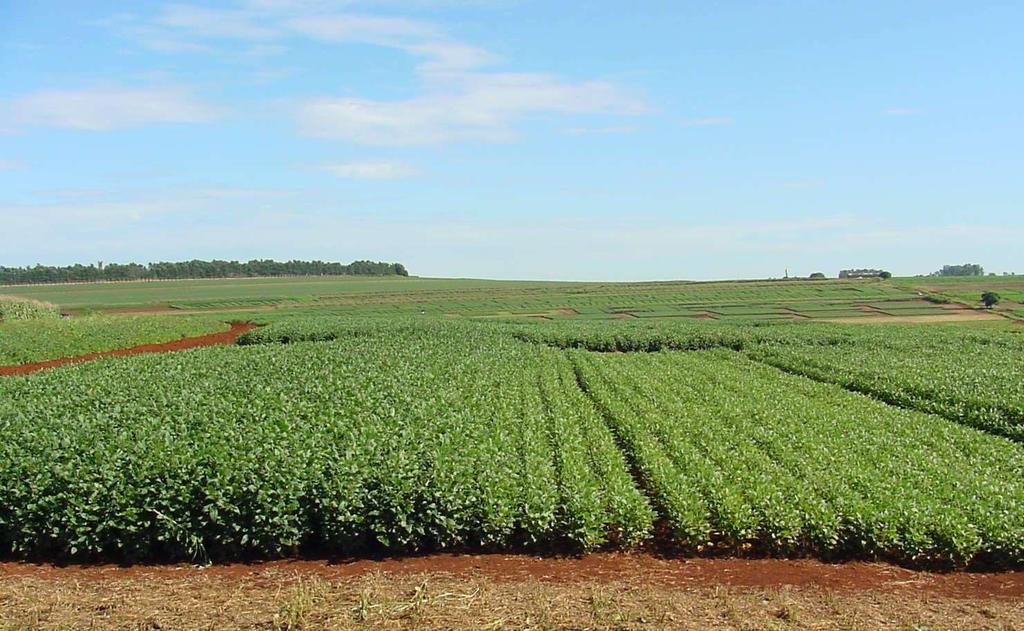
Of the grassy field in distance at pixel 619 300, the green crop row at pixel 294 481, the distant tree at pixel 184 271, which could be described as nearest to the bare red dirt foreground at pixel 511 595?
the green crop row at pixel 294 481

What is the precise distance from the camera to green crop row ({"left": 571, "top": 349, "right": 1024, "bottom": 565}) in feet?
33.2

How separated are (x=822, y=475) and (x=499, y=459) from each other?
16.0ft

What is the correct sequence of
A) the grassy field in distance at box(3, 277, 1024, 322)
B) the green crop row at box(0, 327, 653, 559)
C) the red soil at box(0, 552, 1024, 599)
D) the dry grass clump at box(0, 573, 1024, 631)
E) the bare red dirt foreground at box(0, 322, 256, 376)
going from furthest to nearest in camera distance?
1. the grassy field in distance at box(3, 277, 1024, 322)
2. the bare red dirt foreground at box(0, 322, 256, 376)
3. the green crop row at box(0, 327, 653, 559)
4. the red soil at box(0, 552, 1024, 599)
5. the dry grass clump at box(0, 573, 1024, 631)

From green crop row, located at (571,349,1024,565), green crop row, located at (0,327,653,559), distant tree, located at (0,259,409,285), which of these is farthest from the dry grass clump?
distant tree, located at (0,259,409,285)

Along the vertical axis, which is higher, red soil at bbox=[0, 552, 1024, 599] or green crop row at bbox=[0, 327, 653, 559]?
green crop row at bbox=[0, 327, 653, 559]

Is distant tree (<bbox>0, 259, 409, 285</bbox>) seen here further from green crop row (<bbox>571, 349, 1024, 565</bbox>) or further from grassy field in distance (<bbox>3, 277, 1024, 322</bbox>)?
green crop row (<bbox>571, 349, 1024, 565</bbox>)

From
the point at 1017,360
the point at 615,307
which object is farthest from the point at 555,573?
the point at 615,307

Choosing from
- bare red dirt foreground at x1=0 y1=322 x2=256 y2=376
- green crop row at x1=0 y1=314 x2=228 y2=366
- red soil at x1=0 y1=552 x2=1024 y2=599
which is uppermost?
green crop row at x1=0 y1=314 x2=228 y2=366

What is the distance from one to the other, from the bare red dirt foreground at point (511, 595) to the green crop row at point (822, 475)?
0.39 m

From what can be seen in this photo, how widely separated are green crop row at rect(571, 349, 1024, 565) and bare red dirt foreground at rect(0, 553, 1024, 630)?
39cm

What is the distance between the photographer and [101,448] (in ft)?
36.6

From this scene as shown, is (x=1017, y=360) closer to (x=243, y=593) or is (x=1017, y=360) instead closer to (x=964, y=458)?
(x=964, y=458)

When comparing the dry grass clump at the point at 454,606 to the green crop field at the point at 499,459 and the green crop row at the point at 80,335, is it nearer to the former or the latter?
the green crop field at the point at 499,459

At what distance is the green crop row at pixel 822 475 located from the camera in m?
10.1
